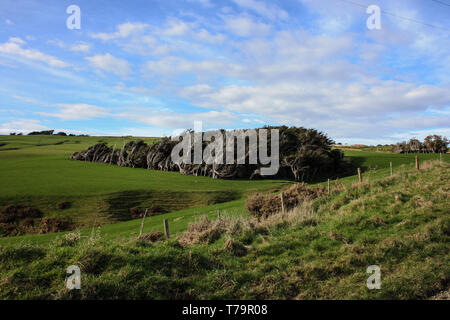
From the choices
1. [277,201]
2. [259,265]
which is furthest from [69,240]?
[277,201]

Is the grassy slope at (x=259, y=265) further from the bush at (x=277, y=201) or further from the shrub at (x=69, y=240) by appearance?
the bush at (x=277, y=201)

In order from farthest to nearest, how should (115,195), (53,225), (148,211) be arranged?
(115,195) → (148,211) → (53,225)

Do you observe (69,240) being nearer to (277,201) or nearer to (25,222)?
(277,201)

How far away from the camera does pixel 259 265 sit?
793cm

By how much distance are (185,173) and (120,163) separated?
20.7 metres

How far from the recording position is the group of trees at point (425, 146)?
223 ft

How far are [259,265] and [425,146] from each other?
80.9 m

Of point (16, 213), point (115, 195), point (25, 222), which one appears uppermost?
point (115, 195)

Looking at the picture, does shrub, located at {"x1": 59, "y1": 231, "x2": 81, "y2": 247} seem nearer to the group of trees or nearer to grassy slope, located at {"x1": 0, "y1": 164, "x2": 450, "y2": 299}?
grassy slope, located at {"x1": 0, "y1": 164, "x2": 450, "y2": 299}

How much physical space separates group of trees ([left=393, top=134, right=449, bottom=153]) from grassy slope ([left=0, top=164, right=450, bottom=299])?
71741 mm

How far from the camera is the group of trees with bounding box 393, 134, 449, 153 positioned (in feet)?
223
